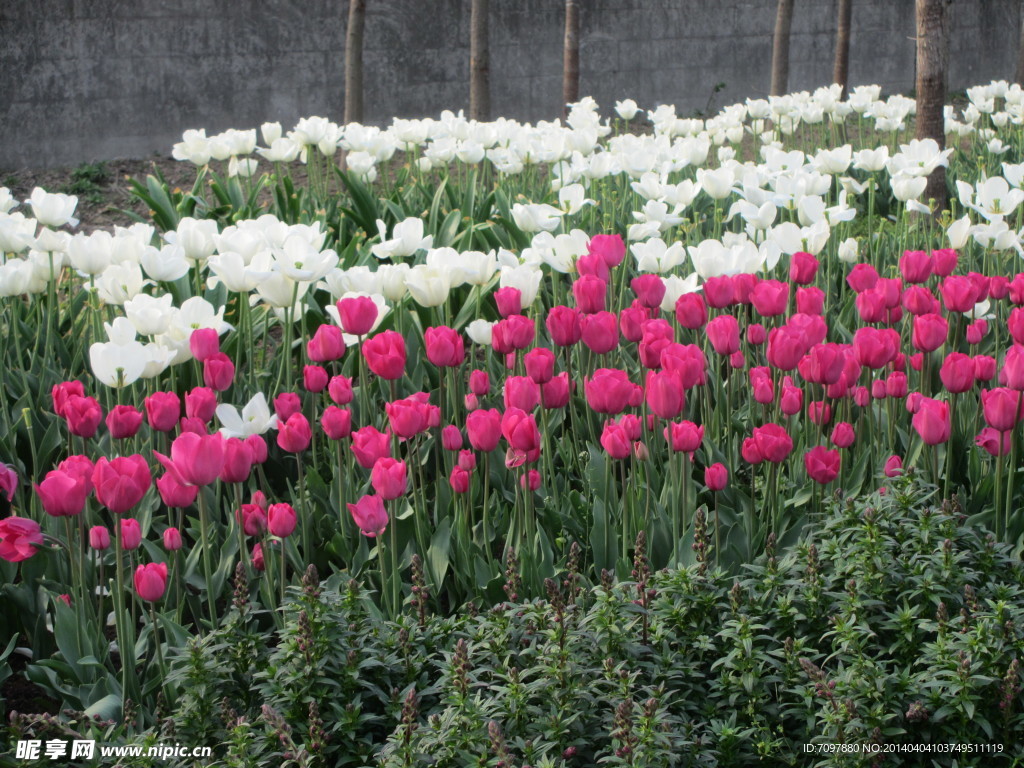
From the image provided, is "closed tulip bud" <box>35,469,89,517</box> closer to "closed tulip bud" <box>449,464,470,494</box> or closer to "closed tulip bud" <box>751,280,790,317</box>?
"closed tulip bud" <box>449,464,470,494</box>

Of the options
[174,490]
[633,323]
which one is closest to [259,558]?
[174,490]

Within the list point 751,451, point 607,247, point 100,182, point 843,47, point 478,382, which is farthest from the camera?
point 843,47

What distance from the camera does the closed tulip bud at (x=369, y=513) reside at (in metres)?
2.08

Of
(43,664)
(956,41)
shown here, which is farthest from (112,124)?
(956,41)

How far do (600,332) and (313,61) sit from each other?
960 cm

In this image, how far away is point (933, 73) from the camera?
229 inches

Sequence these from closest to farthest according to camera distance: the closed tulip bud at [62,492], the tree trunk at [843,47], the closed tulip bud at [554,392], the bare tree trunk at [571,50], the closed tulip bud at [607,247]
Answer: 1. the closed tulip bud at [62,492]
2. the closed tulip bud at [554,392]
3. the closed tulip bud at [607,247]
4. the bare tree trunk at [571,50]
5. the tree trunk at [843,47]

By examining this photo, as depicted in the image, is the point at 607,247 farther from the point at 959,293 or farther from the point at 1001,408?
the point at 1001,408

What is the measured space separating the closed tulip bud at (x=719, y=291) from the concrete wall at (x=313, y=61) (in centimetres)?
909

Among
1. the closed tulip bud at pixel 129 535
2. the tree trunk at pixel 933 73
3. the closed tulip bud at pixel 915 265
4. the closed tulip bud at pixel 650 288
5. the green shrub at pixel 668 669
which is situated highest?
the tree trunk at pixel 933 73

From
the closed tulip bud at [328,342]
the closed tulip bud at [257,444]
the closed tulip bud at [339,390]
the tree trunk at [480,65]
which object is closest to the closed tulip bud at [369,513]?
the closed tulip bud at [257,444]

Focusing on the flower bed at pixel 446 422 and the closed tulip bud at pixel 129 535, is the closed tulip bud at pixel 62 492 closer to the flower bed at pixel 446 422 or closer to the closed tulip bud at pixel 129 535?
the flower bed at pixel 446 422

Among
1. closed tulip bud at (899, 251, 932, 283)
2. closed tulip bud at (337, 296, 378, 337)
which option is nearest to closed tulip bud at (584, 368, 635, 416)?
closed tulip bud at (337, 296, 378, 337)

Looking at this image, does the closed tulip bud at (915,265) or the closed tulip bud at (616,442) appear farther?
the closed tulip bud at (915,265)
